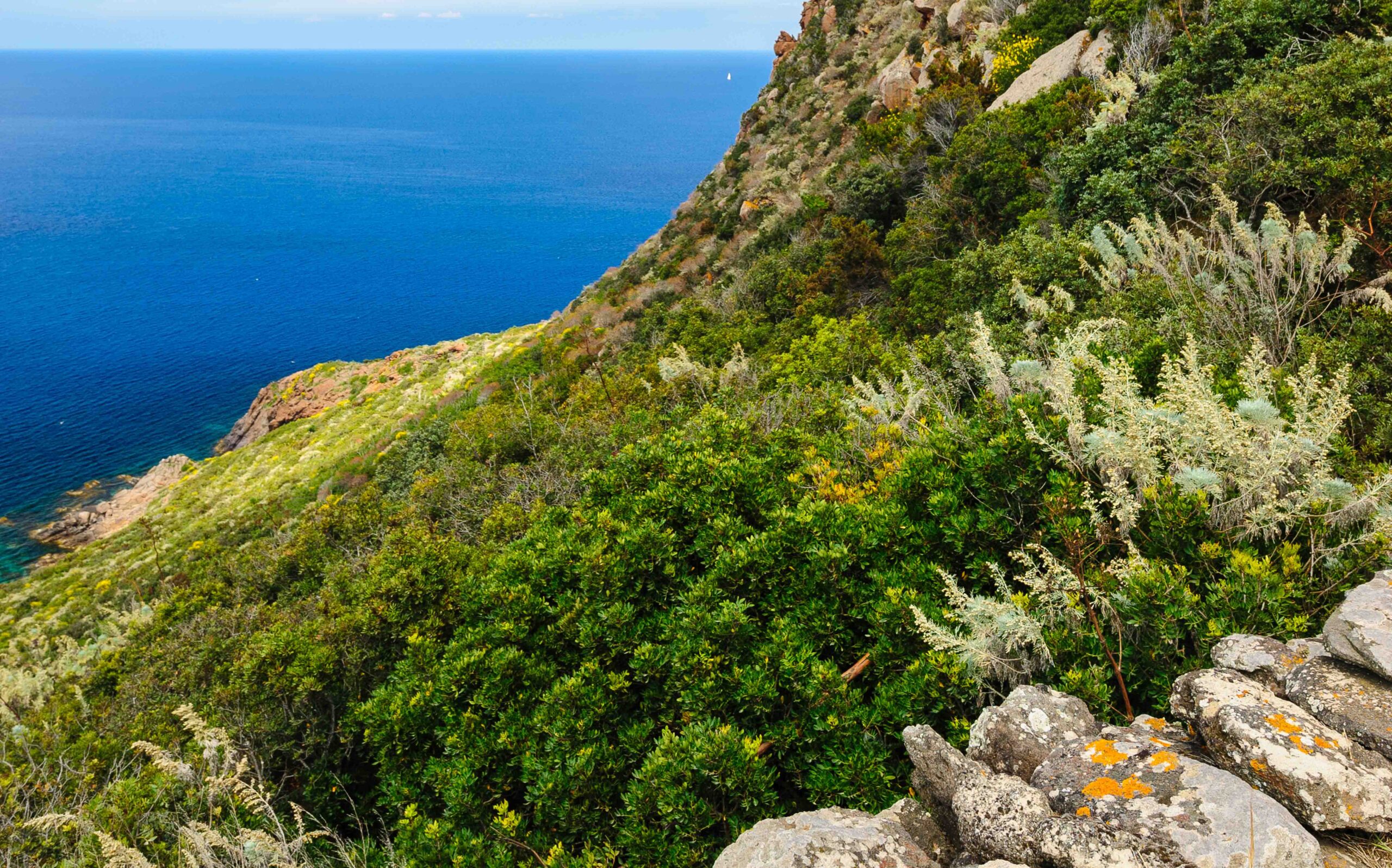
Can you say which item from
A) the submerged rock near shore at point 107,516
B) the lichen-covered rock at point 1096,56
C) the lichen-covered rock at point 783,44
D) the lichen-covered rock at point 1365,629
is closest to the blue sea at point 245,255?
the submerged rock near shore at point 107,516

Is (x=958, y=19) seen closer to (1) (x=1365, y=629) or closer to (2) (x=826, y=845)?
(1) (x=1365, y=629)

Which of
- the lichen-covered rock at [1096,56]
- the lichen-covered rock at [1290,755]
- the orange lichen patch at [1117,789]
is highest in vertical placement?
the lichen-covered rock at [1096,56]

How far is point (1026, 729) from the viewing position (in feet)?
11.4

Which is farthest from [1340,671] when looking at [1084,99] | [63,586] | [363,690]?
[63,586]

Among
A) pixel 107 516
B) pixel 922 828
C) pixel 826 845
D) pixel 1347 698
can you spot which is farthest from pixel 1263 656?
pixel 107 516

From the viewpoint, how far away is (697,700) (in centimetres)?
471

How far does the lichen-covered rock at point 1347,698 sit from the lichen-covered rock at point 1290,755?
6 cm

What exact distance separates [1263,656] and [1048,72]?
21.5 meters

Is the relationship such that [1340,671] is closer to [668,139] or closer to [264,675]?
[264,675]

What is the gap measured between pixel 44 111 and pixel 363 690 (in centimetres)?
27075

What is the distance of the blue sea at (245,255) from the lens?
47.1m

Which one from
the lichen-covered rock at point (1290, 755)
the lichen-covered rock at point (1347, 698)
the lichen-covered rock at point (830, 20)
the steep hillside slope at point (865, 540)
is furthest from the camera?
the lichen-covered rock at point (830, 20)

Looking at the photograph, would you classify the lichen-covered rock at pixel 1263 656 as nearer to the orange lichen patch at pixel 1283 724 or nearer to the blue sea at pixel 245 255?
the orange lichen patch at pixel 1283 724

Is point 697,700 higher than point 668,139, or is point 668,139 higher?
point 668,139
